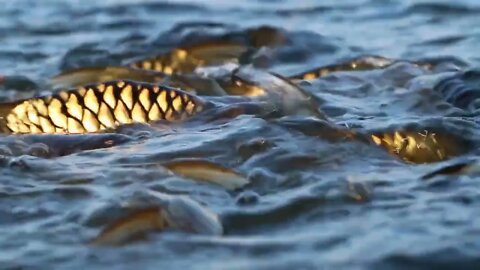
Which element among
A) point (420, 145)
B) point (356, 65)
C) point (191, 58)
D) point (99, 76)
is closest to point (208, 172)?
point (420, 145)

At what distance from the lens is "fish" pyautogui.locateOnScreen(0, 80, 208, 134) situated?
4.83 meters

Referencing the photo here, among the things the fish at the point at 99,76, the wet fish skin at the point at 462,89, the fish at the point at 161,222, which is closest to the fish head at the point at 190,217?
the fish at the point at 161,222

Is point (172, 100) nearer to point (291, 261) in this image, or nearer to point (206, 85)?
point (206, 85)

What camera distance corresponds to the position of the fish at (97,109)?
483 cm

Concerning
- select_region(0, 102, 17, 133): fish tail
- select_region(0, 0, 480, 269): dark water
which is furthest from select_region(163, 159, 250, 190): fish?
select_region(0, 102, 17, 133): fish tail

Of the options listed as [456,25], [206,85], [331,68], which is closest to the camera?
[206,85]

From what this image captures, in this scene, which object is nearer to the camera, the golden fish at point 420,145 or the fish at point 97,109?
the golden fish at point 420,145

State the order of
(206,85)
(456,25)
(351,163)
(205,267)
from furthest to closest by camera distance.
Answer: (456,25) < (206,85) < (351,163) < (205,267)

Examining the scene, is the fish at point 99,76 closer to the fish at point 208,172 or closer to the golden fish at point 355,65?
the golden fish at point 355,65

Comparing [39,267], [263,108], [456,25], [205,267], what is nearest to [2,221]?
[39,267]

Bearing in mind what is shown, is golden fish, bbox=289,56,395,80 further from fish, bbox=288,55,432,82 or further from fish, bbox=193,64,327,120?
fish, bbox=193,64,327,120

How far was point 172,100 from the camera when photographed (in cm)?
490

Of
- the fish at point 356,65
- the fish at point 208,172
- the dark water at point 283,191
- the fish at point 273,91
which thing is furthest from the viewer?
the fish at point 356,65

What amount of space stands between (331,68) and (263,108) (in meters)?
1.41
